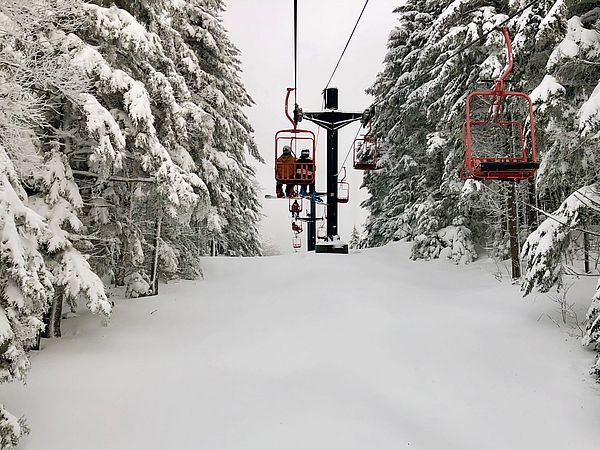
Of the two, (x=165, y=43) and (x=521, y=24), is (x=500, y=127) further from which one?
(x=165, y=43)

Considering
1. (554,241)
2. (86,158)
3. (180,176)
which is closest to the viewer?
(554,241)

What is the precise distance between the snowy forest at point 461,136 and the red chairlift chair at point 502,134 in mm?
349

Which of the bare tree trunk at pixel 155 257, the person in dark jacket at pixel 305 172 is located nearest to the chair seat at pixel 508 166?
the bare tree trunk at pixel 155 257

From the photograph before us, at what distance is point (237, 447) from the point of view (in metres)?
5.25

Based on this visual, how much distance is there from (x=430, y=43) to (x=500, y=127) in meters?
4.12

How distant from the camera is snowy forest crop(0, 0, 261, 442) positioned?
5.12 m

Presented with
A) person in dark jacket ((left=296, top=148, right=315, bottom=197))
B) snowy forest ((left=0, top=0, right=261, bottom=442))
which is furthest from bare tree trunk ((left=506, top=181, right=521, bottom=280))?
snowy forest ((left=0, top=0, right=261, bottom=442))

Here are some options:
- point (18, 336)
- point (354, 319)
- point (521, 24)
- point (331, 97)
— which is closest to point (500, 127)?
point (521, 24)

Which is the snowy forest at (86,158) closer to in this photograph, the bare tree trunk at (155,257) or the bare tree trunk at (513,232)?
the bare tree trunk at (155,257)

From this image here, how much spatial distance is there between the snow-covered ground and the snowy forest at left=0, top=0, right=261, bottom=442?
0.88 meters

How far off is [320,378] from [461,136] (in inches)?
305

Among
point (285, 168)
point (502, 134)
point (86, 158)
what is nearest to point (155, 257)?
point (86, 158)

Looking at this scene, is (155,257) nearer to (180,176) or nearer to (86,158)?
(180,176)

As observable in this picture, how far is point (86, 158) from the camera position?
28.6 feet
